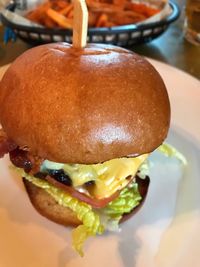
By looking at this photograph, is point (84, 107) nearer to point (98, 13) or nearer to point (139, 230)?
point (139, 230)

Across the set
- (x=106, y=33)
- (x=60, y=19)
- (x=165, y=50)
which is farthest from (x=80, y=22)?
(x=165, y=50)

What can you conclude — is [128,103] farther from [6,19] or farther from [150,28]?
[6,19]

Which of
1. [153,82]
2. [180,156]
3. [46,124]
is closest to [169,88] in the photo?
[180,156]

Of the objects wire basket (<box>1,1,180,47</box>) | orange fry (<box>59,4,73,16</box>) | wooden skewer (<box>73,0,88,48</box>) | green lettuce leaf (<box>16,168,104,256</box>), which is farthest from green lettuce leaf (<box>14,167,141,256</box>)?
orange fry (<box>59,4,73,16</box>)

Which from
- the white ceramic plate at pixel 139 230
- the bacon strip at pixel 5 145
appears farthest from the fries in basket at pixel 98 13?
the bacon strip at pixel 5 145

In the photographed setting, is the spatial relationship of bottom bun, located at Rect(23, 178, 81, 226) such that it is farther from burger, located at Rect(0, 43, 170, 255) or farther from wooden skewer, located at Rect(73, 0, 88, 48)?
wooden skewer, located at Rect(73, 0, 88, 48)

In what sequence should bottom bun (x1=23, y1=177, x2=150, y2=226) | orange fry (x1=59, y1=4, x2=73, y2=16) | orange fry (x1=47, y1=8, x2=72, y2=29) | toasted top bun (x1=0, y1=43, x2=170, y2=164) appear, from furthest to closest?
orange fry (x1=59, y1=4, x2=73, y2=16)
orange fry (x1=47, y1=8, x2=72, y2=29)
bottom bun (x1=23, y1=177, x2=150, y2=226)
toasted top bun (x1=0, y1=43, x2=170, y2=164)
